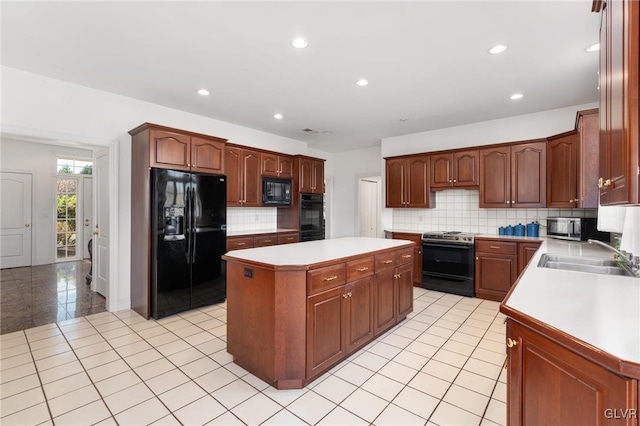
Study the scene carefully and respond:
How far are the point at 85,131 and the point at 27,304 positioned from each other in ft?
8.05

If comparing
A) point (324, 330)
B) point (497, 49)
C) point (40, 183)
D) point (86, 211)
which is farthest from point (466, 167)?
point (40, 183)

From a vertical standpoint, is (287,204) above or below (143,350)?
above

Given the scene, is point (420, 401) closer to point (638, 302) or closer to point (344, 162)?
point (638, 302)

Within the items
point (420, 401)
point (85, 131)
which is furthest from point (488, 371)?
point (85, 131)

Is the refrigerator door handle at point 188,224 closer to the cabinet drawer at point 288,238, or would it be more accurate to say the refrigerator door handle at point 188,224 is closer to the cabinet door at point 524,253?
the cabinet drawer at point 288,238

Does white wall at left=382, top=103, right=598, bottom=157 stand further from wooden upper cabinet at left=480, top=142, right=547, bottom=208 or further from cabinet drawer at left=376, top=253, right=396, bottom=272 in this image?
cabinet drawer at left=376, top=253, right=396, bottom=272

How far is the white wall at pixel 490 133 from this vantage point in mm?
4093

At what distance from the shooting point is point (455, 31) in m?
2.32

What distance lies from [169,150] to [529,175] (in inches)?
188

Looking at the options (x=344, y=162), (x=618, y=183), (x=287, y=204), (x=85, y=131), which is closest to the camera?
(x=618, y=183)

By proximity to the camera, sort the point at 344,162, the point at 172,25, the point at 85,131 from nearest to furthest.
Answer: the point at 172,25
the point at 85,131
the point at 344,162

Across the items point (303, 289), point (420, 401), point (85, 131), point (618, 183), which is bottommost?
point (420, 401)

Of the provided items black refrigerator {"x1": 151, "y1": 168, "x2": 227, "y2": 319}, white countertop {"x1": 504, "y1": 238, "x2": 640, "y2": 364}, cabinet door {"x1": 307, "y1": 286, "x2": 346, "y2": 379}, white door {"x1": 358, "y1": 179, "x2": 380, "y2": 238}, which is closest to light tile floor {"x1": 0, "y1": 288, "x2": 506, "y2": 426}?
cabinet door {"x1": 307, "y1": 286, "x2": 346, "y2": 379}

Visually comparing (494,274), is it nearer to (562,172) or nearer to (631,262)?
(562,172)
